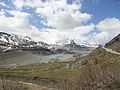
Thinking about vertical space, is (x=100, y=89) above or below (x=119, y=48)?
below

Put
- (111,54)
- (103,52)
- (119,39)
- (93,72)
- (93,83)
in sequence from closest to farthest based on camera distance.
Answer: (93,83) → (93,72) → (111,54) → (103,52) → (119,39)

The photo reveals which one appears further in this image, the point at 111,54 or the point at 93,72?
the point at 111,54

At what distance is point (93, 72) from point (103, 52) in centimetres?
13063

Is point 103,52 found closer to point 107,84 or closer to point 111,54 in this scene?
point 111,54

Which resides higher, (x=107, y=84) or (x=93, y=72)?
(x=93, y=72)

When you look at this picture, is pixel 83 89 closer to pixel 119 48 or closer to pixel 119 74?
pixel 119 74

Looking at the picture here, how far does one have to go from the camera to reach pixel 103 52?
5743 inches

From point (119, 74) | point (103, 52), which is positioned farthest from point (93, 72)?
point (103, 52)

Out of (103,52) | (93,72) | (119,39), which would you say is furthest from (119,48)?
(93,72)

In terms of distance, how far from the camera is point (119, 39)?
188m

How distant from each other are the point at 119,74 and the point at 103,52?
134641 millimetres

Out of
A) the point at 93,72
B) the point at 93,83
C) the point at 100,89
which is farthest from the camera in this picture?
the point at 93,72

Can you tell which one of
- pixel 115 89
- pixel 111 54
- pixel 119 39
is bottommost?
pixel 115 89

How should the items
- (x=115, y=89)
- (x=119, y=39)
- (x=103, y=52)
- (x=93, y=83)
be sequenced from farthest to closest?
1. (x=119, y=39)
2. (x=103, y=52)
3. (x=93, y=83)
4. (x=115, y=89)
